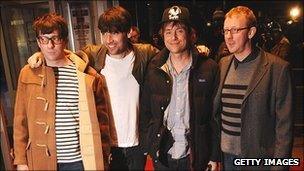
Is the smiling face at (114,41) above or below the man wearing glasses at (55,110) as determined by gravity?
above

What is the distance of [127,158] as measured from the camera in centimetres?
324

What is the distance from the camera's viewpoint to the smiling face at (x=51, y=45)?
9.02 feet

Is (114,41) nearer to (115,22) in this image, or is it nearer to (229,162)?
(115,22)

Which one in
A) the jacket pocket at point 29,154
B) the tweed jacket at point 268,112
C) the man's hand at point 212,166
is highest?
the tweed jacket at point 268,112

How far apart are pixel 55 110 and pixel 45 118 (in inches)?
4.7

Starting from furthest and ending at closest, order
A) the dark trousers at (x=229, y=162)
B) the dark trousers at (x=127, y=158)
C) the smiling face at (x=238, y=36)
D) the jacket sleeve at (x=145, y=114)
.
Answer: the dark trousers at (x=127, y=158)
the jacket sleeve at (x=145, y=114)
the dark trousers at (x=229, y=162)
the smiling face at (x=238, y=36)

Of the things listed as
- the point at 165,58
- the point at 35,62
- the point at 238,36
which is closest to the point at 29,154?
the point at 35,62

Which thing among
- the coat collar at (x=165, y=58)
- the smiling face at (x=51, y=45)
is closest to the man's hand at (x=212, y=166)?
the coat collar at (x=165, y=58)

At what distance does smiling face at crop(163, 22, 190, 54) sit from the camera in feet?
9.43

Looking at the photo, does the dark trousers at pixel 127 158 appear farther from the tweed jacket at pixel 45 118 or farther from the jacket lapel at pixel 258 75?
the jacket lapel at pixel 258 75

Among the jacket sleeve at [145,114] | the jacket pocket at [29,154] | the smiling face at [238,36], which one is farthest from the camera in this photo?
the jacket sleeve at [145,114]

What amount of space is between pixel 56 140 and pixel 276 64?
2168mm

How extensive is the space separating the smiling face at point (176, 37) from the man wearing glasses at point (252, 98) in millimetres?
390

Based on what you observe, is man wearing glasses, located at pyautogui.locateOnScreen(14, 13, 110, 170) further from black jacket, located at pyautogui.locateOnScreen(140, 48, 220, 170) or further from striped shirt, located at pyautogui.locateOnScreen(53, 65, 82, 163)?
black jacket, located at pyautogui.locateOnScreen(140, 48, 220, 170)
